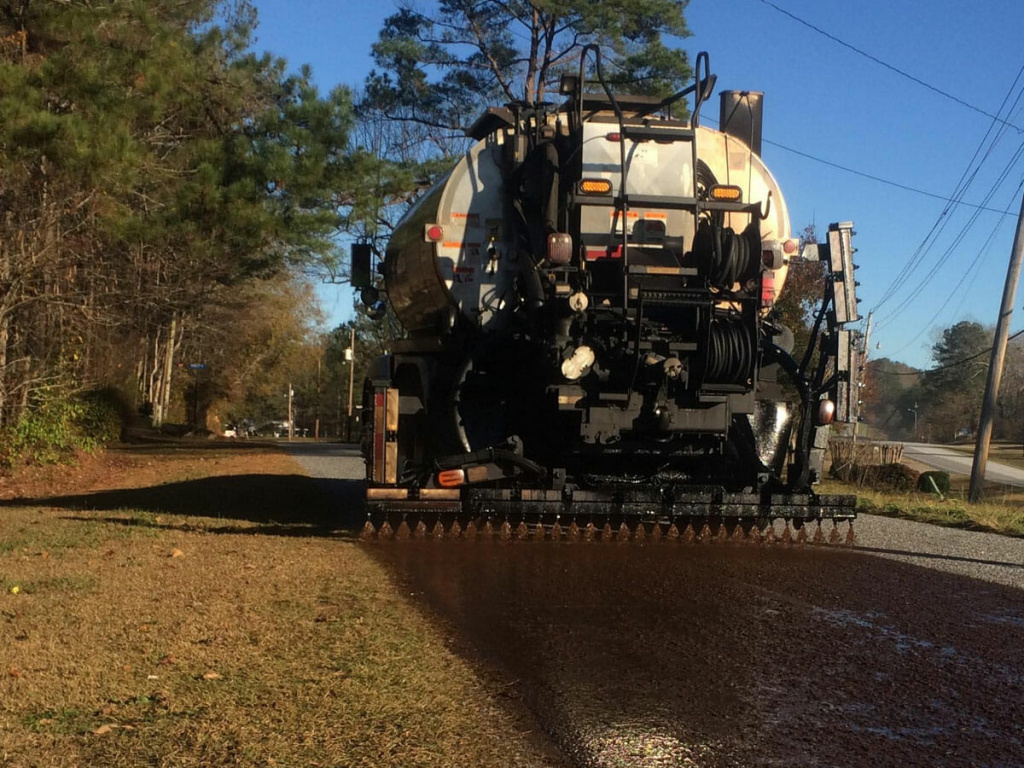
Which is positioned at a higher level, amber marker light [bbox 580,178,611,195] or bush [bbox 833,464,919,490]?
amber marker light [bbox 580,178,611,195]

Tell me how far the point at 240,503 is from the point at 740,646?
8.87 meters

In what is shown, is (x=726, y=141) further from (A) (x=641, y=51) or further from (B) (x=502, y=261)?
(A) (x=641, y=51)

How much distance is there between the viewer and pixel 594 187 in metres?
8.34

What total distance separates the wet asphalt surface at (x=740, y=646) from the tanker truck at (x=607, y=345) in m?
0.54

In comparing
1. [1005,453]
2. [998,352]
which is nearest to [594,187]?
[998,352]

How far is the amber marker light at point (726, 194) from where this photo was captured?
875 cm

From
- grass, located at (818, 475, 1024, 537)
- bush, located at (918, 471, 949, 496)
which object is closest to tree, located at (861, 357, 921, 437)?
Result: bush, located at (918, 471, 949, 496)

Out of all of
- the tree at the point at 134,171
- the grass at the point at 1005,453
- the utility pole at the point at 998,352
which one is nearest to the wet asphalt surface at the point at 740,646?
the tree at the point at 134,171

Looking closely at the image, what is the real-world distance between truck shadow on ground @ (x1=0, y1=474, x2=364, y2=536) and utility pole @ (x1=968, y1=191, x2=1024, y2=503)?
1222cm

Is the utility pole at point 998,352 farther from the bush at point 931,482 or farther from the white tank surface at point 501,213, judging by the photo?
the white tank surface at point 501,213

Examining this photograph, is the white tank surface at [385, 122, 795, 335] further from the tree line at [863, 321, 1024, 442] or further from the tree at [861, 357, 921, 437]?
the tree at [861, 357, 921, 437]

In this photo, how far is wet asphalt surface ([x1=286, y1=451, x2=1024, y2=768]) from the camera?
4.18 metres

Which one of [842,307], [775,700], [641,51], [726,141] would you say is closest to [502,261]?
[726,141]

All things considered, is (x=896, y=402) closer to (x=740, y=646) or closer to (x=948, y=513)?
(x=948, y=513)
